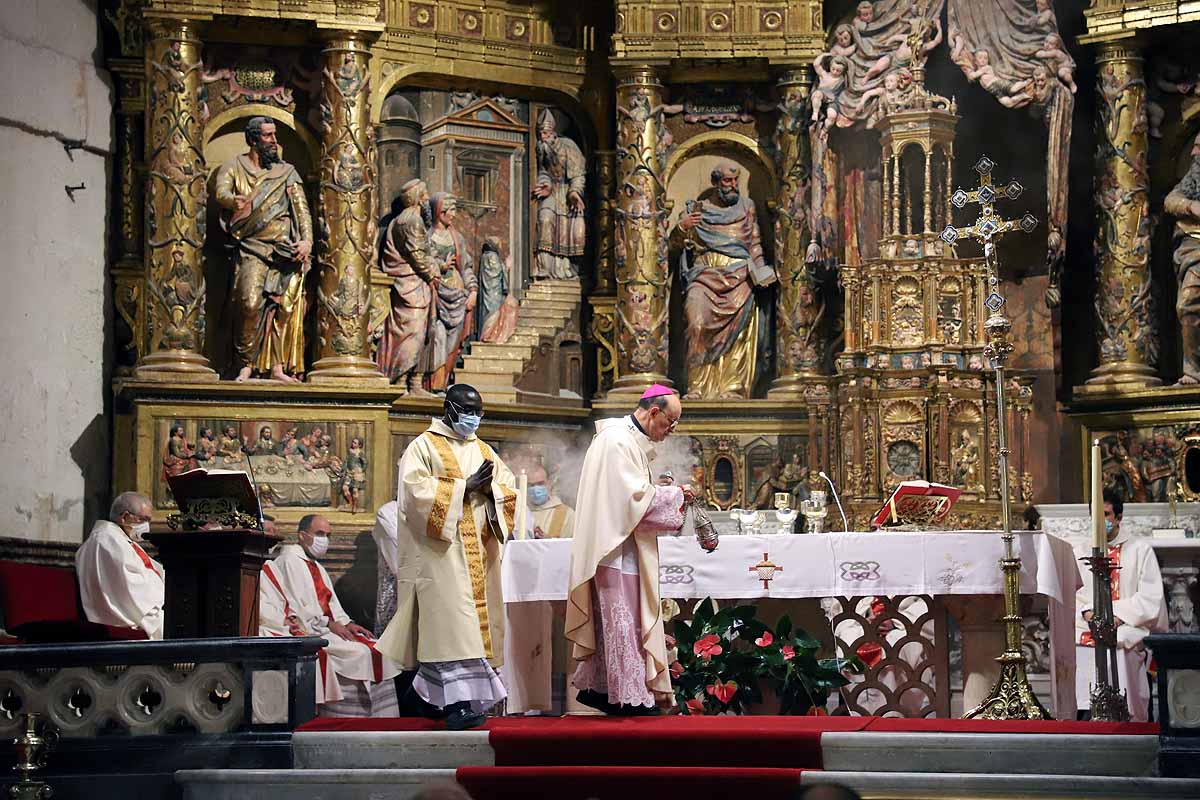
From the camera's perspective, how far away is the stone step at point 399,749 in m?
7.73

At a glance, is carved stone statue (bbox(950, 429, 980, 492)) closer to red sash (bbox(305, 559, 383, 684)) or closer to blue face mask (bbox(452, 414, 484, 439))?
red sash (bbox(305, 559, 383, 684))

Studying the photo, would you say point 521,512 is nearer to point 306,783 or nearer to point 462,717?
point 462,717

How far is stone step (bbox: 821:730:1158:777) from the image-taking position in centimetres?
716

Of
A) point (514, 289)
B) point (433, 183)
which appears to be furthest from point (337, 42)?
point (514, 289)

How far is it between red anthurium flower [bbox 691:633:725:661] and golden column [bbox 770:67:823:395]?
4907 mm

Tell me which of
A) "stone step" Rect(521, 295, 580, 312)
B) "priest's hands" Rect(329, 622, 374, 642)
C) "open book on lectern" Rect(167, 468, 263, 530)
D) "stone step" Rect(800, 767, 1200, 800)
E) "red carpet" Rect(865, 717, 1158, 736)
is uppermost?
"stone step" Rect(521, 295, 580, 312)

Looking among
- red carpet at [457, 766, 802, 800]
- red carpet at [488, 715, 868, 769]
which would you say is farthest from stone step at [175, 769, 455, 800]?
red carpet at [488, 715, 868, 769]

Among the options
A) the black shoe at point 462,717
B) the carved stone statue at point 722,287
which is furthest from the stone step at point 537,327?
the black shoe at point 462,717

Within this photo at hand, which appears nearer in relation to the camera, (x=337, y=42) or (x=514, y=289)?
(x=337, y=42)

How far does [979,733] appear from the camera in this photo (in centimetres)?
737

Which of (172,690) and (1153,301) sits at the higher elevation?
(1153,301)

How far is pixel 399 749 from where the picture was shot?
777 cm

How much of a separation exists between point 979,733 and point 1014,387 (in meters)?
6.01

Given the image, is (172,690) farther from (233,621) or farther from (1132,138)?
(1132,138)
